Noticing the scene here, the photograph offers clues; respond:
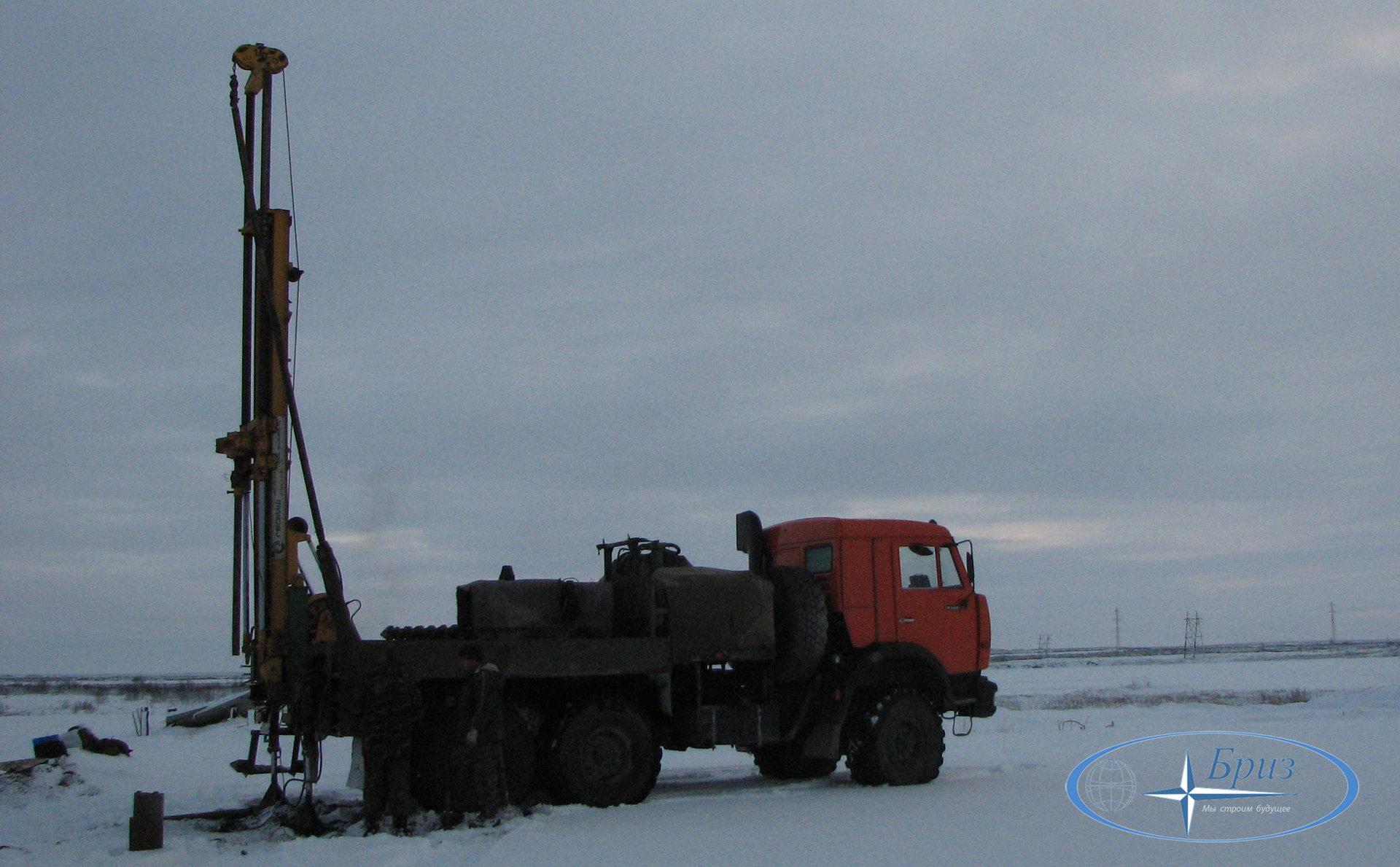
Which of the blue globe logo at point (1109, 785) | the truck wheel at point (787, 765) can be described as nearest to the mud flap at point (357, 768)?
the truck wheel at point (787, 765)

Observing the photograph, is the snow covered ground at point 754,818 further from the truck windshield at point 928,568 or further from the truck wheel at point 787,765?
the truck windshield at point 928,568

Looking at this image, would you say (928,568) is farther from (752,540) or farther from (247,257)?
(247,257)

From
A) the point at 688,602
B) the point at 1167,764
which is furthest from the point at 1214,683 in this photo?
the point at 688,602

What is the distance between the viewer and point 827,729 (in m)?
14.2

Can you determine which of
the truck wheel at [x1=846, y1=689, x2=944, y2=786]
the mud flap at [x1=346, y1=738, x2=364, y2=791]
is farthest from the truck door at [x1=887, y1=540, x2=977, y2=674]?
the mud flap at [x1=346, y1=738, x2=364, y2=791]

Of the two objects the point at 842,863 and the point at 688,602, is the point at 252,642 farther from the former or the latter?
the point at 842,863

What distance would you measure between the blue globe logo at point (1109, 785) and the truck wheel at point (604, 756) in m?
4.61

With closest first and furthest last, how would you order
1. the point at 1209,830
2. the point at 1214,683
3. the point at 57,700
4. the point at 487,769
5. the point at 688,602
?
1. the point at 1209,830
2. the point at 487,769
3. the point at 688,602
4. the point at 1214,683
5. the point at 57,700

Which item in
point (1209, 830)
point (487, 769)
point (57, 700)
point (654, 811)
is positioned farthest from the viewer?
point (57, 700)

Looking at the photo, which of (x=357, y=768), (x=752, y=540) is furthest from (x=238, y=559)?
(x=752, y=540)

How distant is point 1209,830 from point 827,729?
187 inches

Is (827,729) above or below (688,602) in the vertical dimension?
below

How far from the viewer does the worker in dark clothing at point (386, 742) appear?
36.8 feet

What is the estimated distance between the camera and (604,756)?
503 inches
